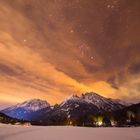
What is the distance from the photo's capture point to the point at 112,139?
8969 millimetres

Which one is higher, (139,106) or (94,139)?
(139,106)

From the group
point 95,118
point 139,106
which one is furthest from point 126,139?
point 95,118

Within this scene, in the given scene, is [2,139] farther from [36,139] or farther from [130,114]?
[130,114]

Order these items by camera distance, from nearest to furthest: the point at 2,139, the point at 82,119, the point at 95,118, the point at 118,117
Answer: the point at 2,139 → the point at 118,117 → the point at 95,118 → the point at 82,119

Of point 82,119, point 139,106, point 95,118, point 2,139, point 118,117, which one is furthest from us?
point 82,119

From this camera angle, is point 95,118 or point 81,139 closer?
point 81,139

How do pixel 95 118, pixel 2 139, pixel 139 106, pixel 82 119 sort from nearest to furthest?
pixel 2 139, pixel 139 106, pixel 95 118, pixel 82 119

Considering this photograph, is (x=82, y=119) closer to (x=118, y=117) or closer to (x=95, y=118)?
(x=95, y=118)

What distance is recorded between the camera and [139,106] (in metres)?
85.8

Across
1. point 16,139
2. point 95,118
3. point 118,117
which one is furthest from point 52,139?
point 95,118

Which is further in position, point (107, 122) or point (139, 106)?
point (107, 122)

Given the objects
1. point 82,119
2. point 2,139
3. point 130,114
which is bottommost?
point 2,139

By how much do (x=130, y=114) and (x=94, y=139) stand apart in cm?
8555

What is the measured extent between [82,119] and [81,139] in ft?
449
